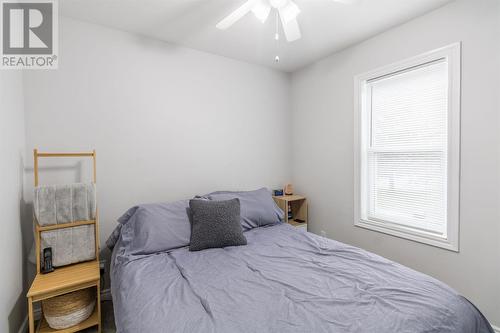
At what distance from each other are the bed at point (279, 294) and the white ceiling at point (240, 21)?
75.3 inches

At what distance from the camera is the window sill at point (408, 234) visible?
1.99 m

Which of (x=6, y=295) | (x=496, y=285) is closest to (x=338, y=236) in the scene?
(x=496, y=285)

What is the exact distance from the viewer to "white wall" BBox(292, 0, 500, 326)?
175cm

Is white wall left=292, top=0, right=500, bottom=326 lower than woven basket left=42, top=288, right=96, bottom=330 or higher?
higher

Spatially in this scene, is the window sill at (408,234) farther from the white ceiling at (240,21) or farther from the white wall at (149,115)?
the white ceiling at (240,21)

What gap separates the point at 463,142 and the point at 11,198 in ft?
10.8

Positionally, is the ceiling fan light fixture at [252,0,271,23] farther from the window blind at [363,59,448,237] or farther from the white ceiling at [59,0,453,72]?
the window blind at [363,59,448,237]

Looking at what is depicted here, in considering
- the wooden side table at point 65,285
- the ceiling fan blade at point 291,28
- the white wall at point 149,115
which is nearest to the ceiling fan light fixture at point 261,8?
the ceiling fan blade at point 291,28

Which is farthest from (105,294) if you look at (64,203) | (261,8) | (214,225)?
(261,8)

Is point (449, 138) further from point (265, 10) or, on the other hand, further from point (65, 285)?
point (65, 285)

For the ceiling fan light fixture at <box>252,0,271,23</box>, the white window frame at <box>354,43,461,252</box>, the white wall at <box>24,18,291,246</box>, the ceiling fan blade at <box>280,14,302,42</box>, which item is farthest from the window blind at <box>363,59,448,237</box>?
the ceiling fan light fixture at <box>252,0,271,23</box>

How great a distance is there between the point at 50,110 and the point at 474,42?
3.40m

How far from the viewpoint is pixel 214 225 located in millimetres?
1987

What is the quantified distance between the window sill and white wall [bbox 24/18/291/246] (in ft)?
4.48
